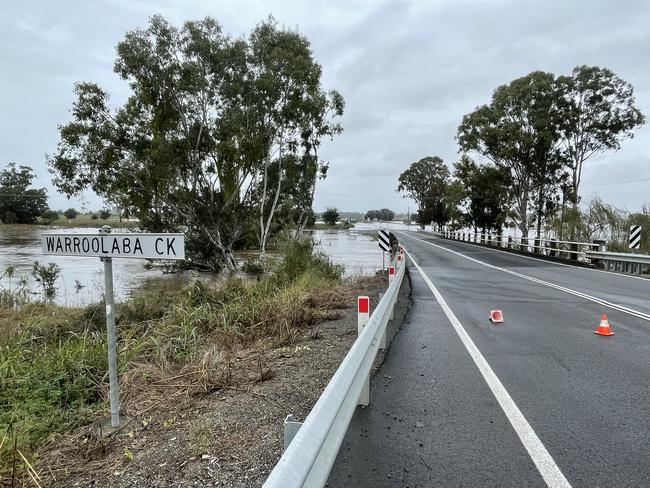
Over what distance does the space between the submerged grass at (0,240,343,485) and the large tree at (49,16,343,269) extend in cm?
1299

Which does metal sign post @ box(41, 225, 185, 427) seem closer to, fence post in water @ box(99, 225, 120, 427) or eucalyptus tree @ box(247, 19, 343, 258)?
fence post in water @ box(99, 225, 120, 427)

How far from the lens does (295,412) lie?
→ 3979 millimetres

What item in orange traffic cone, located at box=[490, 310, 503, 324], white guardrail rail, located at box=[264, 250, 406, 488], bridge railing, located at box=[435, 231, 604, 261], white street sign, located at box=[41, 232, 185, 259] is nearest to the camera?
white guardrail rail, located at box=[264, 250, 406, 488]

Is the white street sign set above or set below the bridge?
above

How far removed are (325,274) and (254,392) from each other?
1220 cm

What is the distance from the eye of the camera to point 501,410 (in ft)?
13.2

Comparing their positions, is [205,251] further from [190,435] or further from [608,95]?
[608,95]

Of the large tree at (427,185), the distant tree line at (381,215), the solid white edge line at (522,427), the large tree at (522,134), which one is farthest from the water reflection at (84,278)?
the distant tree line at (381,215)

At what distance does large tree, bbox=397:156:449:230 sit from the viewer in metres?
77.2

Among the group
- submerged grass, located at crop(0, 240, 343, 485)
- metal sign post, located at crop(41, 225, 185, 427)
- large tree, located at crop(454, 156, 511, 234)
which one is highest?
large tree, located at crop(454, 156, 511, 234)

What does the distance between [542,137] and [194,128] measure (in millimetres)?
22493

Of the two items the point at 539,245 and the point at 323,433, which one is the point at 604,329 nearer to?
the point at 323,433

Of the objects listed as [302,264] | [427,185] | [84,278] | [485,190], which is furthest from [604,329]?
[427,185]

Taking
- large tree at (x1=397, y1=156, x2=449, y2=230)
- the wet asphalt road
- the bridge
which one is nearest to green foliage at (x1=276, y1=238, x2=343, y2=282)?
the bridge
